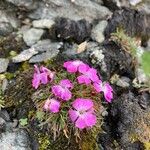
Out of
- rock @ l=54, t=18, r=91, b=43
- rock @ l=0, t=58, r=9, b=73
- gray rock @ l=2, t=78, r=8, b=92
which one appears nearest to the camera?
gray rock @ l=2, t=78, r=8, b=92

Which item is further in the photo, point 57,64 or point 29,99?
point 57,64

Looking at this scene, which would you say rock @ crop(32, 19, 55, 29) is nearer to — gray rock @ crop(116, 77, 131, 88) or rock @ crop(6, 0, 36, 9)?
rock @ crop(6, 0, 36, 9)

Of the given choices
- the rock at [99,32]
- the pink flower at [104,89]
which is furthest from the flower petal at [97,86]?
the rock at [99,32]

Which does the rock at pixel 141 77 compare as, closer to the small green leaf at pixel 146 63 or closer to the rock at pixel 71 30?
the rock at pixel 71 30

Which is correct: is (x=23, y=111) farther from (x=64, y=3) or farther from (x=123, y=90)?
(x=64, y=3)

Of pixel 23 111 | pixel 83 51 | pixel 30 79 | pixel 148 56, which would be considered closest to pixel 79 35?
pixel 83 51

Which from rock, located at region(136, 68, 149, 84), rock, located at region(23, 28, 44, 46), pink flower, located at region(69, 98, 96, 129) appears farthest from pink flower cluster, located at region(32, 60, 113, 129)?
rock, located at region(23, 28, 44, 46)

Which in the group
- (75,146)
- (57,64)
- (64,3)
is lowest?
(75,146)
